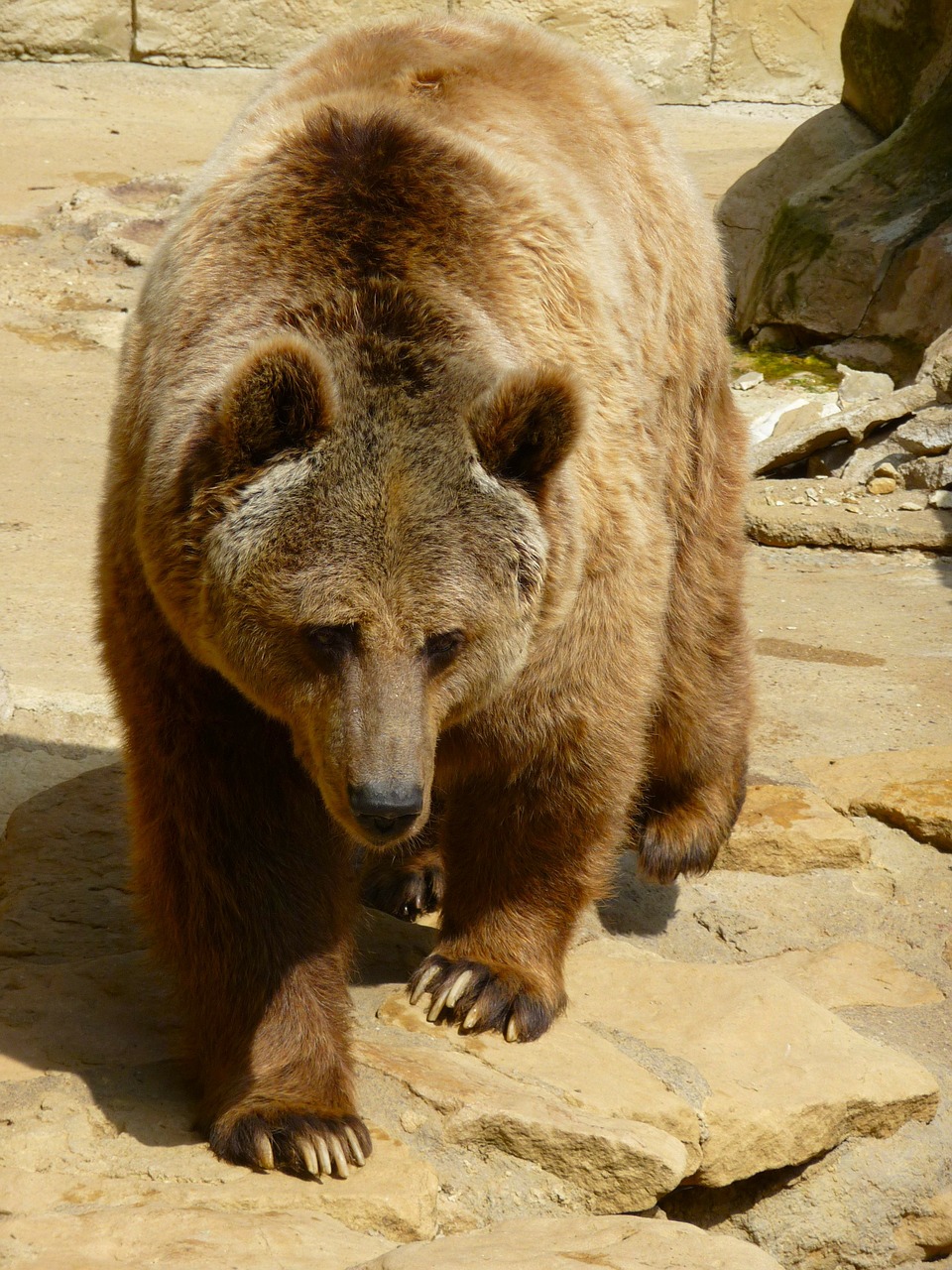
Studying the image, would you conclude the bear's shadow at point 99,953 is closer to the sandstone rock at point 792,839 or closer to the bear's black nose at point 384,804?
the sandstone rock at point 792,839

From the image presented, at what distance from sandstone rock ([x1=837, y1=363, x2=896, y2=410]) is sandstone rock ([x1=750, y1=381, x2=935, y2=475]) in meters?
0.38

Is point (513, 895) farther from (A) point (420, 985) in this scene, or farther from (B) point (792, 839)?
(B) point (792, 839)

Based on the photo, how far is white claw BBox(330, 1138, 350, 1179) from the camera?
3309 mm

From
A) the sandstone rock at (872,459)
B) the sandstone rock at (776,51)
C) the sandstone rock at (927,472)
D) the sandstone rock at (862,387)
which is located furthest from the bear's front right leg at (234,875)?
the sandstone rock at (776,51)

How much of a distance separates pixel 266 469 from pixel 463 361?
20.4 inches

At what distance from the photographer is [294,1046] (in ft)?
11.8

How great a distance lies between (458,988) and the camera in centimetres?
407

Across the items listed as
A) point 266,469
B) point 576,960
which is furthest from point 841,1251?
point 266,469

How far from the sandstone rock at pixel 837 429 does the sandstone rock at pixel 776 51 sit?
9.65 metres

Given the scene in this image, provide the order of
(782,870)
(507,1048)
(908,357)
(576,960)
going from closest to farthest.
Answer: (507,1048) → (576,960) → (782,870) → (908,357)

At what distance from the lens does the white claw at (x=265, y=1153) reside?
3.32m

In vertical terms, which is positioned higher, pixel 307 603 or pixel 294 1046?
pixel 307 603

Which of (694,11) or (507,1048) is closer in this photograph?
(507,1048)

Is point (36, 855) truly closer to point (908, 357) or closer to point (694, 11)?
point (908, 357)
